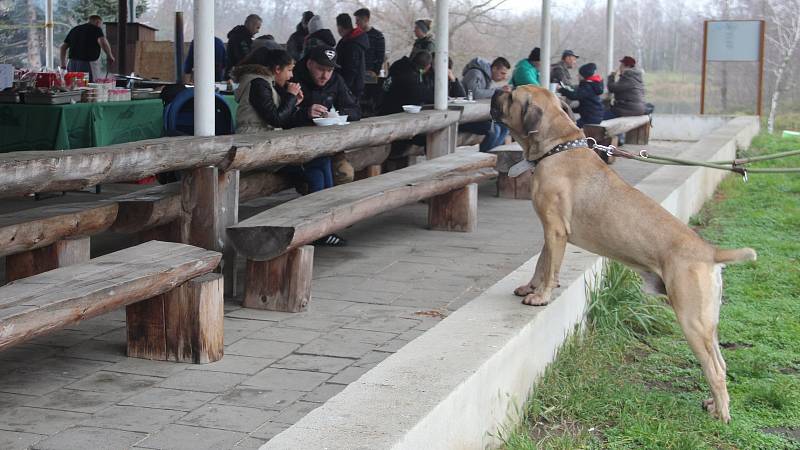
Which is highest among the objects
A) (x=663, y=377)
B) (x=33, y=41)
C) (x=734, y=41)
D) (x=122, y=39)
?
(x=734, y=41)

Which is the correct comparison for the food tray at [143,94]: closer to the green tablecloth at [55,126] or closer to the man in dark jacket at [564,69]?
the green tablecloth at [55,126]

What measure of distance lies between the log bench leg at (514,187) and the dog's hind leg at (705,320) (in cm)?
601

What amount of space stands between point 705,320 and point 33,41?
1556 cm

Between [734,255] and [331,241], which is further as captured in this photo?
[331,241]

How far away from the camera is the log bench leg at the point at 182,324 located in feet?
15.5

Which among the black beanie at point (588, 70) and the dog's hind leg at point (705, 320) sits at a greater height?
the black beanie at point (588, 70)

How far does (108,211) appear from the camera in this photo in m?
5.50

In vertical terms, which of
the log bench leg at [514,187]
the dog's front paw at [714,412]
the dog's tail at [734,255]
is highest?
the dog's tail at [734,255]

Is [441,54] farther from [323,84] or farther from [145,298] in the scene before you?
[145,298]

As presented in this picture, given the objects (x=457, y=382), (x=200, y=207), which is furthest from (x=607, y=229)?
(x=200, y=207)

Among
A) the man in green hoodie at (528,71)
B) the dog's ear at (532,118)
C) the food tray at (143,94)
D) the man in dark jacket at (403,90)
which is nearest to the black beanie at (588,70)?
the man in green hoodie at (528,71)

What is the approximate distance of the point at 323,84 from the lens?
7.91 m

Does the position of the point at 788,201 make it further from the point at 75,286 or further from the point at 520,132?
the point at 75,286

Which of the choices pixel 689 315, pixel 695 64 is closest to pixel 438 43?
pixel 689 315
